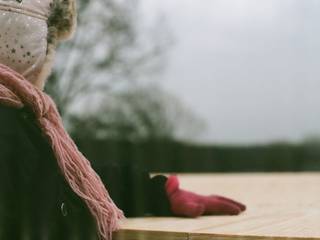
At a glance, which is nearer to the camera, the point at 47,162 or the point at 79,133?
the point at 47,162

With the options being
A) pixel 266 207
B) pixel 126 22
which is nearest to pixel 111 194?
pixel 266 207

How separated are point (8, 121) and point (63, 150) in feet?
0.38

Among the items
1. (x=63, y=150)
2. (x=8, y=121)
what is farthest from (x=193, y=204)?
(x=8, y=121)

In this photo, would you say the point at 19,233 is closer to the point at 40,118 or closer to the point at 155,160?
the point at 40,118

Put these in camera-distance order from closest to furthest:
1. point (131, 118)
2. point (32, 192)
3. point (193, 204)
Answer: point (32, 192), point (193, 204), point (131, 118)

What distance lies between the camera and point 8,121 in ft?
4.20

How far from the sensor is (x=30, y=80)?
4.54 ft

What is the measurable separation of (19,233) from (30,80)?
310mm

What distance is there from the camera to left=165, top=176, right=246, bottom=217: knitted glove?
1.64 m

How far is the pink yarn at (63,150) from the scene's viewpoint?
1.30 metres

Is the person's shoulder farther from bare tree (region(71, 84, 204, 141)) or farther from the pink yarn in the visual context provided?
bare tree (region(71, 84, 204, 141))

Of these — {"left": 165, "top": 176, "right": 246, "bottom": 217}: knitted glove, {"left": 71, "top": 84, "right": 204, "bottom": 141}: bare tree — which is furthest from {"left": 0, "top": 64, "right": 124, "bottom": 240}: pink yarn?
{"left": 71, "top": 84, "right": 204, "bottom": 141}: bare tree

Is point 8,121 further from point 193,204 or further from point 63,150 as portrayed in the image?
point 193,204

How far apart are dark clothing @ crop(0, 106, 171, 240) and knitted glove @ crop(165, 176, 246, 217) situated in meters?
0.37
